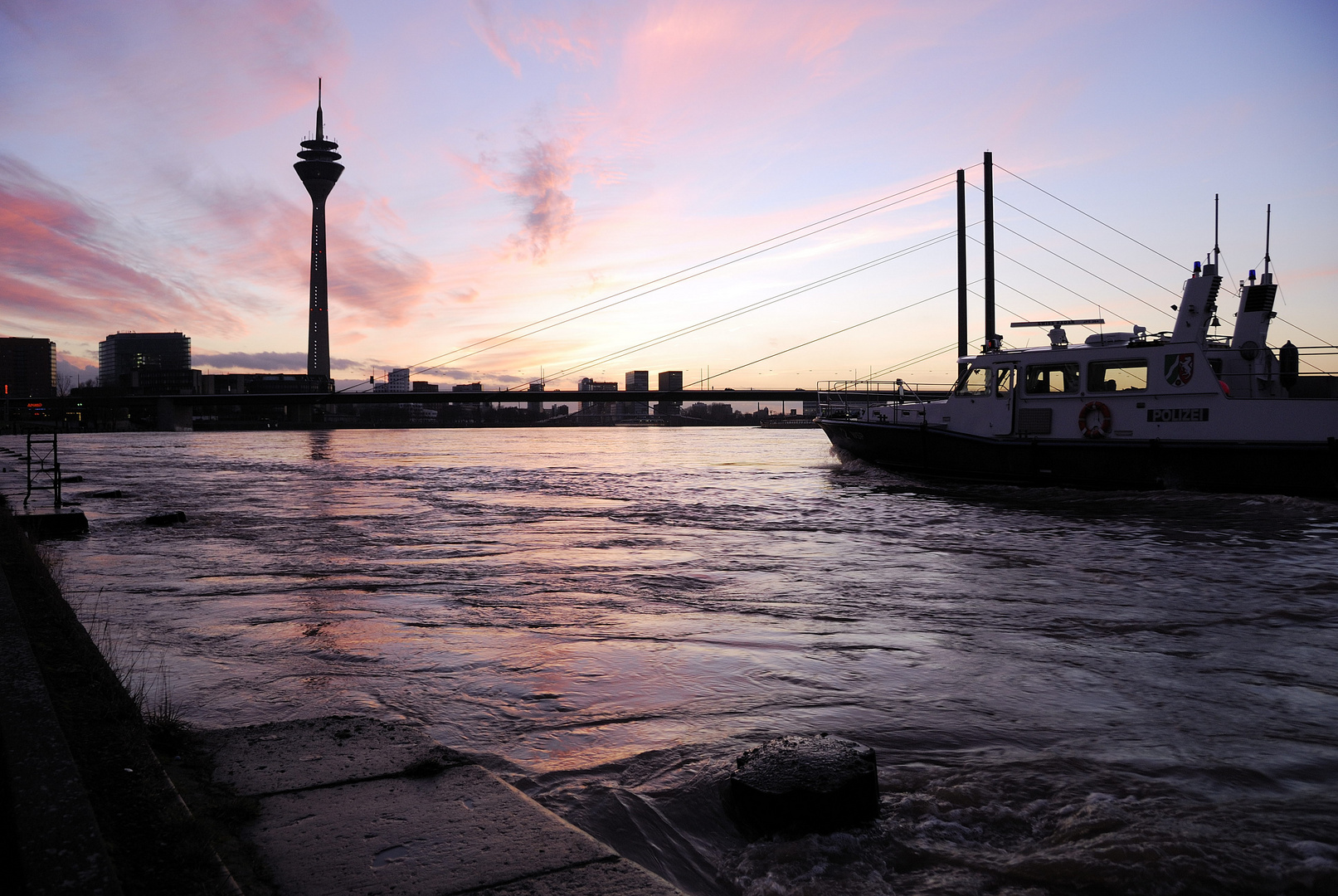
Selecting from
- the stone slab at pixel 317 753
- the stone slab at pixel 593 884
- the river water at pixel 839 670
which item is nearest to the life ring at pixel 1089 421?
the river water at pixel 839 670

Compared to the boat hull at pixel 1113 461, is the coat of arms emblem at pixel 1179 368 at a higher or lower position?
higher

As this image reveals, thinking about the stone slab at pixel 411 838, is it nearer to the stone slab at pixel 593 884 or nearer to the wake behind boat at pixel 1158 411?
the stone slab at pixel 593 884

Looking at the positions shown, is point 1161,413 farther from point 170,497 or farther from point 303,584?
point 170,497

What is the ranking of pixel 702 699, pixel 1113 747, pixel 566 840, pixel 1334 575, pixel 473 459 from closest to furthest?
pixel 566 840 < pixel 1113 747 < pixel 702 699 < pixel 1334 575 < pixel 473 459

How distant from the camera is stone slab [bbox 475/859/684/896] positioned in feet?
8.06

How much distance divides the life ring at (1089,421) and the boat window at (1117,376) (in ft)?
1.38

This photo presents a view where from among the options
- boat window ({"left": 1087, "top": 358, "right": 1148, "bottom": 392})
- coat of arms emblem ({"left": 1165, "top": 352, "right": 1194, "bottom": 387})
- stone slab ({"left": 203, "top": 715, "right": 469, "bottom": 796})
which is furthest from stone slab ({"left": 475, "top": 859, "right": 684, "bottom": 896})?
boat window ({"left": 1087, "top": 358, "right": 1148, "bottom": 392})

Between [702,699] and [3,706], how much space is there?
3.57 m

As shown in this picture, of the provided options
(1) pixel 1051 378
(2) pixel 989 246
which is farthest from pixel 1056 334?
(2) pixel 989 246

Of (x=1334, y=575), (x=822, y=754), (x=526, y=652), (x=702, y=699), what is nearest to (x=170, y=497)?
(x=526, y=652)

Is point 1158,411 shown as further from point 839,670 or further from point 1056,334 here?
point 839,670

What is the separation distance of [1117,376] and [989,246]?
15.0 metres

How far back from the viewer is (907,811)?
11.9ft

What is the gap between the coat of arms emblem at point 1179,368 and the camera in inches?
736
